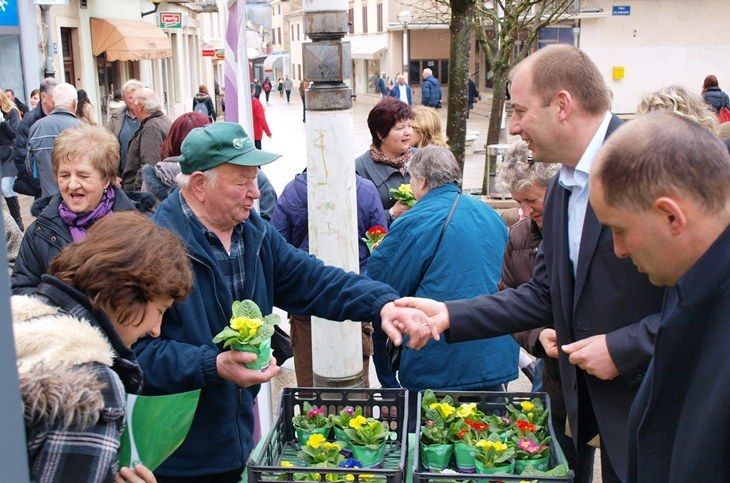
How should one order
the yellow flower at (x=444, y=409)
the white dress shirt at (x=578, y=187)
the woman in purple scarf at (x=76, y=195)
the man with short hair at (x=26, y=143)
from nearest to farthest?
the yellow flower at (x=444, y=409)
the white dress shirt at (x=578, y=187)
the woman in purple scarf at (x=76, y=195)
the man with short hair at (x=26, y=143)

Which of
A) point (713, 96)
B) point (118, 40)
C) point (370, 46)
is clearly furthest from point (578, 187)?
point (370, 46)

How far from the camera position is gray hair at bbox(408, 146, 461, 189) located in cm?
403

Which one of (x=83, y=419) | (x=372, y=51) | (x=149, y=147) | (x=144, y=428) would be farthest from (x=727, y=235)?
(x=372, y=51)

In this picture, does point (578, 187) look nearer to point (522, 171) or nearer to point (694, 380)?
point (522, 171)

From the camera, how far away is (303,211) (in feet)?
17.5

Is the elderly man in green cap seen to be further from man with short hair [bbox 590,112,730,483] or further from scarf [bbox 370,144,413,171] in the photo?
scarf [bbox 370,144,413,171]

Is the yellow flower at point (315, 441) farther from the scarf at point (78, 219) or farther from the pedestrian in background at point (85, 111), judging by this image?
the pedestrian in background at point (85, 111)

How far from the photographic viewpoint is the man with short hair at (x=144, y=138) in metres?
7.41

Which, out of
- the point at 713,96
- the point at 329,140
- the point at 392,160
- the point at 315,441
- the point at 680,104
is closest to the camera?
the point at 315,441

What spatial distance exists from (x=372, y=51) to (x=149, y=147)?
159ft

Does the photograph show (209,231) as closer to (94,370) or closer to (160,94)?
(94,370)

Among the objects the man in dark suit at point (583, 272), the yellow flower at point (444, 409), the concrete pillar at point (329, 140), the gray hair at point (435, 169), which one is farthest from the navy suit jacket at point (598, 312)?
the concrete pillar at point (329, 140)

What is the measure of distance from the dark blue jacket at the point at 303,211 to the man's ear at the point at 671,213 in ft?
12.1

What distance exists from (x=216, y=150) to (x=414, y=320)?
3.30ft
